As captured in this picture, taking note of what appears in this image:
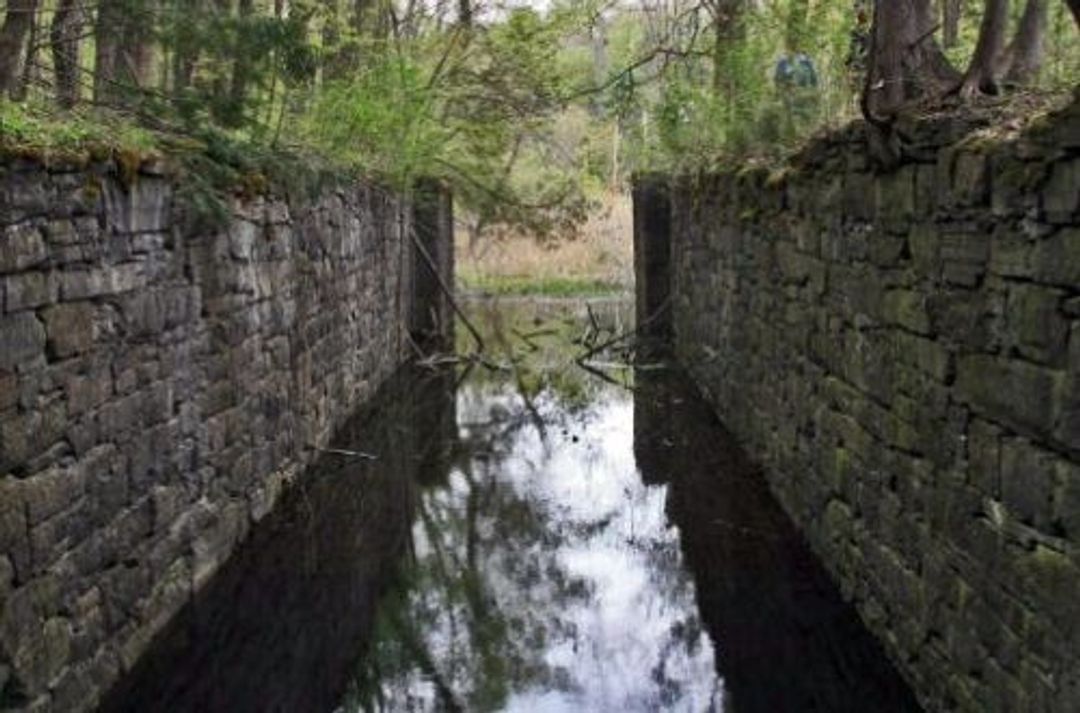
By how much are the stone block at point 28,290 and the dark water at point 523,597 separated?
1658 mm

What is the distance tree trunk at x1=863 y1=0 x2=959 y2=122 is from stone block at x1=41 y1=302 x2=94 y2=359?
4047mm

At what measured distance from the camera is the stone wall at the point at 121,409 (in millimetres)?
5020

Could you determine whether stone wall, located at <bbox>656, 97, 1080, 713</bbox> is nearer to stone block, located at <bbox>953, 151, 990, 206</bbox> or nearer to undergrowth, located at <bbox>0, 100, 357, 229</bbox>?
stone block, located at <bbox>953, 151, 990, 206</bbox>

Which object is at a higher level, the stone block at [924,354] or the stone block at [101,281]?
A: the stone block at [101,281]

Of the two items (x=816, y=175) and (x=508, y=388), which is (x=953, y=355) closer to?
(x=816, y=175)

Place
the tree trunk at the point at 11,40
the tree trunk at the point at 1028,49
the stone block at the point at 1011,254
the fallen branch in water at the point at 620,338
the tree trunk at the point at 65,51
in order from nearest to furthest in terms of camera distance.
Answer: the stone block at the point at 1011,254
the tree trunk at the point at 1028,49
the tree trunk at the point at 11,40
the tree trunk at the point at 65,51
the fallen branch in water at the point at 620,338

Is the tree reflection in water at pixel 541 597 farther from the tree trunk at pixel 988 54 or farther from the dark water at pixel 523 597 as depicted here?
the tree trunk at pixel 988 54

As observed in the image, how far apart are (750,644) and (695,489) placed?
3470 mm

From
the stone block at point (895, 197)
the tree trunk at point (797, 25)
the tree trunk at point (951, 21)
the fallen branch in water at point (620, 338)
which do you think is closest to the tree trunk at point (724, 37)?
the tree trunk at point (797, 25)

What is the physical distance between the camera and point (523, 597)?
7445 mm

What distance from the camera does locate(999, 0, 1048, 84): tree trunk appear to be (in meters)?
6.61

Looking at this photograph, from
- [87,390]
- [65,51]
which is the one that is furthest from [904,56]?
[65,51]

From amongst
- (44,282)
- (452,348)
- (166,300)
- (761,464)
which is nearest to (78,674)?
(44,282)

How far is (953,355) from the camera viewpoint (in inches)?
205
